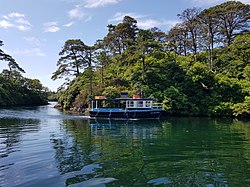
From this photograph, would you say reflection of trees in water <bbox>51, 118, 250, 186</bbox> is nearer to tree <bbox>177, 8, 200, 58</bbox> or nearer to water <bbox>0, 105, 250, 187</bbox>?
water <bbox>0, 105, 250, 187</bbox>

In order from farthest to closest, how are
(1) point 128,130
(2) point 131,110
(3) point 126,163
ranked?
1. (2) point 131,110
2. (1) point 128,130
3. (3) point 126,163

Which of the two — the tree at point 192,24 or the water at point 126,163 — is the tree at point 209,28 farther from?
the water at point 126,163

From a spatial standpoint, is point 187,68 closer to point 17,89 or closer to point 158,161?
point 158,161

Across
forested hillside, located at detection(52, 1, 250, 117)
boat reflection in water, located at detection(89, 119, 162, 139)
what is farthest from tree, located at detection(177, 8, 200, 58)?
boat reflection in water, located at detection(89, 119, 162, 139)

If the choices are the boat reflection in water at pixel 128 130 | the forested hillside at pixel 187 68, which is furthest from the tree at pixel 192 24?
the boat reflection in water at pixel 128 130

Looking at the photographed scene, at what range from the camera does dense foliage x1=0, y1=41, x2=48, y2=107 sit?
224ft

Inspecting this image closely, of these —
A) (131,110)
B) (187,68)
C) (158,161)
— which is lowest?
(158,161)

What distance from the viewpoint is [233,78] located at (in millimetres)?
42938

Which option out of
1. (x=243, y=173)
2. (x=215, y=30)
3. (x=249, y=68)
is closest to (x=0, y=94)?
(x=215, y=30)

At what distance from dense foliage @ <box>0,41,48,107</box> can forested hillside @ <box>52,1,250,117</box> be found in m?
19.0

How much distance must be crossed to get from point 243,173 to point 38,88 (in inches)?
3362

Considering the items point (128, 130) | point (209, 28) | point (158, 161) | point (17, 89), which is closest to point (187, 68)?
point (209, 28)

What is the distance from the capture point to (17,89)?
250ft

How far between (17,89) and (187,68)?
51742mm
